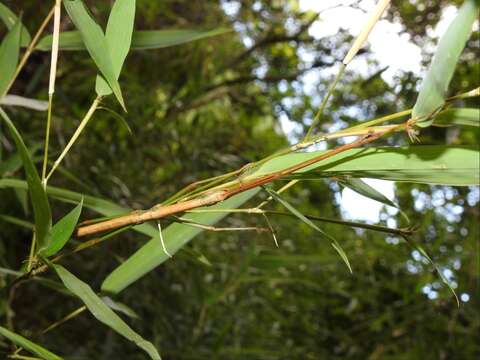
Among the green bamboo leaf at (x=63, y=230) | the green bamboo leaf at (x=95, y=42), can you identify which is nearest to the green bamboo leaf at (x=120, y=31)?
the green bamboo leaf at (x=95, y=42)

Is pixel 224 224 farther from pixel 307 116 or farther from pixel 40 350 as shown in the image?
pixel 40 350

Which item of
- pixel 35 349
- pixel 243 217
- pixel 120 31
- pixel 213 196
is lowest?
pixel 35 349

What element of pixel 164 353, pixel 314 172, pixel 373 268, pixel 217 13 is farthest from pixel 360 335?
pixel 314 172

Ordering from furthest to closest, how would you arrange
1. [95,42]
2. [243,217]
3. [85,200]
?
[243,217] → [85,200] → [95,42]

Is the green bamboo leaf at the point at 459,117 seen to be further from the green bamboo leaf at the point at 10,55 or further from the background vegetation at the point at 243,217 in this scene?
the background vegetation at the point at 243,217

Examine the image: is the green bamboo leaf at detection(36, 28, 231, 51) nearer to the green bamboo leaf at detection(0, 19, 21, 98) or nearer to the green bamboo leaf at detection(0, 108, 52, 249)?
the green bamboo leaf at detection(0, 19, 21, 98)

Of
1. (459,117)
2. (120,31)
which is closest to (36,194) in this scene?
(120,31)

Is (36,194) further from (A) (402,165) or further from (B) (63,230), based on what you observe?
(A) (402,165)
